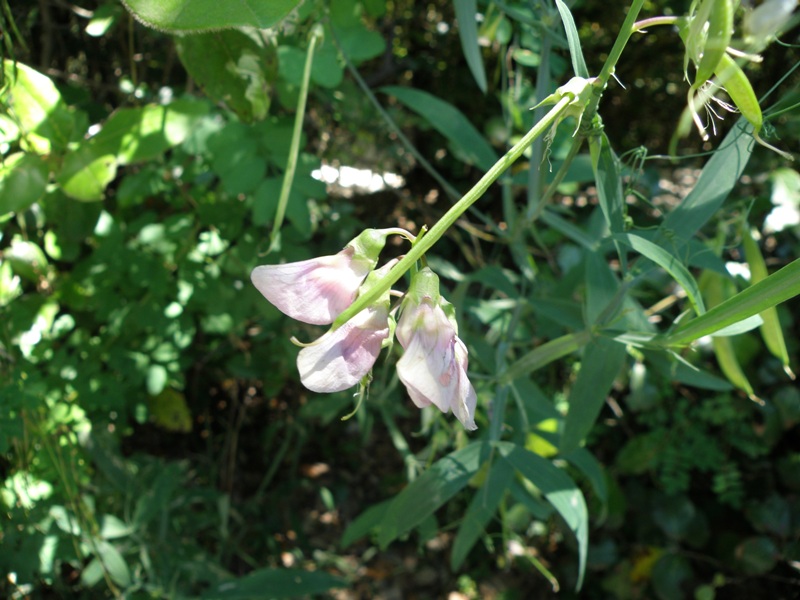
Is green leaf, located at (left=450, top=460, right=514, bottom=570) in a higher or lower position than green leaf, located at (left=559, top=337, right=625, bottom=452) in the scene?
lower

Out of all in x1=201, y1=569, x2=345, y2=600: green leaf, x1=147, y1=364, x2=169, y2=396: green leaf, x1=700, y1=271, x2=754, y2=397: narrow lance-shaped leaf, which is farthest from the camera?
x1=147, y1=364, x2=169, y2=396: green leaf

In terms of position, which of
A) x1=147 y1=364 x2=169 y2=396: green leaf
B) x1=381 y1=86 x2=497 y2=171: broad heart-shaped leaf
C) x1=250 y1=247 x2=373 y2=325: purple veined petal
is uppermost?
x1=250 y1=247 x2=373 y2=325: purple veined petal

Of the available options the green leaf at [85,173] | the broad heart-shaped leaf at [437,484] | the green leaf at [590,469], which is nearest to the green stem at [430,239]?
the broad heart-shaped leaf at [437,484]

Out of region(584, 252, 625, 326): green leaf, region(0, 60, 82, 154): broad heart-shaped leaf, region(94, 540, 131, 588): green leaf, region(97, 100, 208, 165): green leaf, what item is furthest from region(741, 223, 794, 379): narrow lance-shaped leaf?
region(94, 540, 131, 588): green leaf

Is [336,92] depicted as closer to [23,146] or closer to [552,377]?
[23,146]

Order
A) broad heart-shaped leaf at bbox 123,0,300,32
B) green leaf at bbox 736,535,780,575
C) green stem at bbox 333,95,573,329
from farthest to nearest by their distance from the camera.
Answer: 1. green leaf at bbox 736,535,780,575
2. broad heart-shaped leaf at bbox 123,0,300,32
3. green stem at bbox 333,95,573,329

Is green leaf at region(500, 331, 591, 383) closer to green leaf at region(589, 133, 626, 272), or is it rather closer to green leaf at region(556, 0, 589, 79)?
green leaf at region(589, 133, 626, 272)
